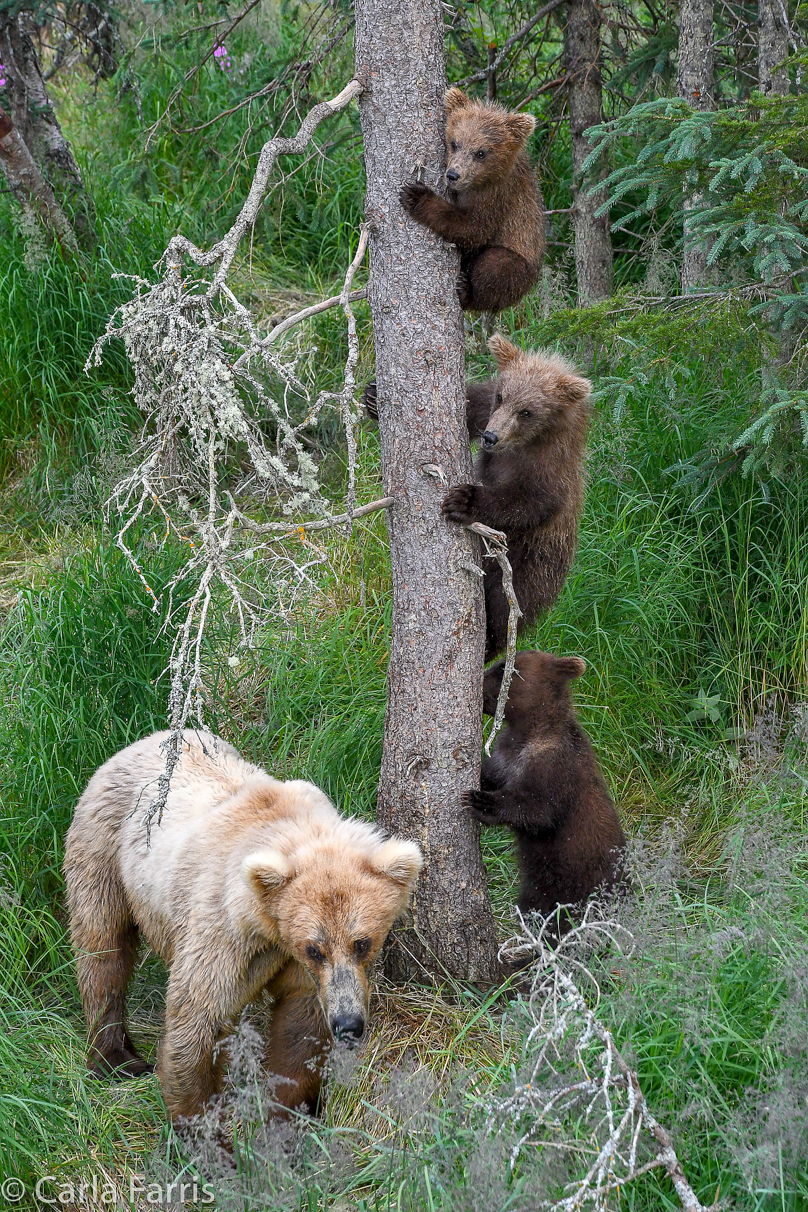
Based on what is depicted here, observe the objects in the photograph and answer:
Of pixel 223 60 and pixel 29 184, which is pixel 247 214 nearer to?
pixel 29 184

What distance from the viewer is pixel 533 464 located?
4.24 metres

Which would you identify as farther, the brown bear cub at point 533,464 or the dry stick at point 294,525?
the brown bear cub at point 533,464

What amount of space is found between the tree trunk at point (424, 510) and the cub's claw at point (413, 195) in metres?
0.03

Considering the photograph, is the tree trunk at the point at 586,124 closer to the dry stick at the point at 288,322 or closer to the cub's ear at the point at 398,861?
the dry stick at the point at 288,322

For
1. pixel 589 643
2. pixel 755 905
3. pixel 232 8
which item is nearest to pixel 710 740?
pixel 589 643

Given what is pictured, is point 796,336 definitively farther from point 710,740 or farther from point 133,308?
point 133,308

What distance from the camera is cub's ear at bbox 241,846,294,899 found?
10.4ft

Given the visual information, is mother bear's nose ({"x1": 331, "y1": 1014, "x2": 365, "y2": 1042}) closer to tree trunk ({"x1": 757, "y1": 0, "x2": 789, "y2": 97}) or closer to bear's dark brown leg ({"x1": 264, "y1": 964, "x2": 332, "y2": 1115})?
bear's dark brown leg ({"x1": 264, "y1": 964, "x2": 332, "y2": 1115})

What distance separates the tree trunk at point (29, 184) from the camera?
6977mm

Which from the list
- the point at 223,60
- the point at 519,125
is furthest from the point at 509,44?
the point at 223,60

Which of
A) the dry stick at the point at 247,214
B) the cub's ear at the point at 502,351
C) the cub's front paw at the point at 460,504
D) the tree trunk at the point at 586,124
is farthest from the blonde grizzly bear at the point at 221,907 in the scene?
the tree trunk at the point at 586,124

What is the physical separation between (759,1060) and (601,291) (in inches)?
210

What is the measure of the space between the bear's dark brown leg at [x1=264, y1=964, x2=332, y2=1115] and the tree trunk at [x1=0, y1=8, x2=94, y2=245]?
5768mm

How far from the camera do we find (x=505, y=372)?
446 centimetres
